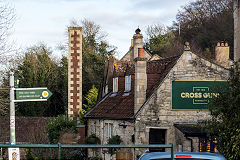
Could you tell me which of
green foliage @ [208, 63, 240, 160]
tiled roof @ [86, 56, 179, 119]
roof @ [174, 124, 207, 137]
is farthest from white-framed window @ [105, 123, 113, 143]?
green foliage @ [208, 63, 240, 160]

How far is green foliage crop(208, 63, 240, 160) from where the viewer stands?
1303 cm

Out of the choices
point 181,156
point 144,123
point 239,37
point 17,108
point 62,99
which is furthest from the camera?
point 62,99

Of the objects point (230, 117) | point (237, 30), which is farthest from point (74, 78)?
point (230, 117)

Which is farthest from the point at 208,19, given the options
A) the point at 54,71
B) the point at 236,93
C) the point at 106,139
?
the point at 236,93

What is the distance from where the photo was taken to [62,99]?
158 feet

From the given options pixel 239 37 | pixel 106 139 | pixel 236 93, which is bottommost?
pixel 106 139

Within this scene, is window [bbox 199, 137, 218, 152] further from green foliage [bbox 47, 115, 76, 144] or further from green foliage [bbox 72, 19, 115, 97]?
green foliage [bbox 72, 19, 115, 97]

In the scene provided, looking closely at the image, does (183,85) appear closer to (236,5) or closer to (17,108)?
(236,5)

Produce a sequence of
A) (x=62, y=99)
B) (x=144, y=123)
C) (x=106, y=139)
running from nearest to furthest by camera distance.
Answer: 1. (x=144, y=123)
2. (x=106, y=139)
3. (x=62, y=99)

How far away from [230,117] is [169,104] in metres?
7.66

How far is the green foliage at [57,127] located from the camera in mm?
25766

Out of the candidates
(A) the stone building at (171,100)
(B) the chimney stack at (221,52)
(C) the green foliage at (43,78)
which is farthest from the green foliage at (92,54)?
(A) the stone building at (171,100)

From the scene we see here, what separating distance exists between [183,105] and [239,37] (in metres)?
5.00

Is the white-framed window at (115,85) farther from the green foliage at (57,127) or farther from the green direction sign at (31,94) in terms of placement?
the green direction sign at (31,94)
